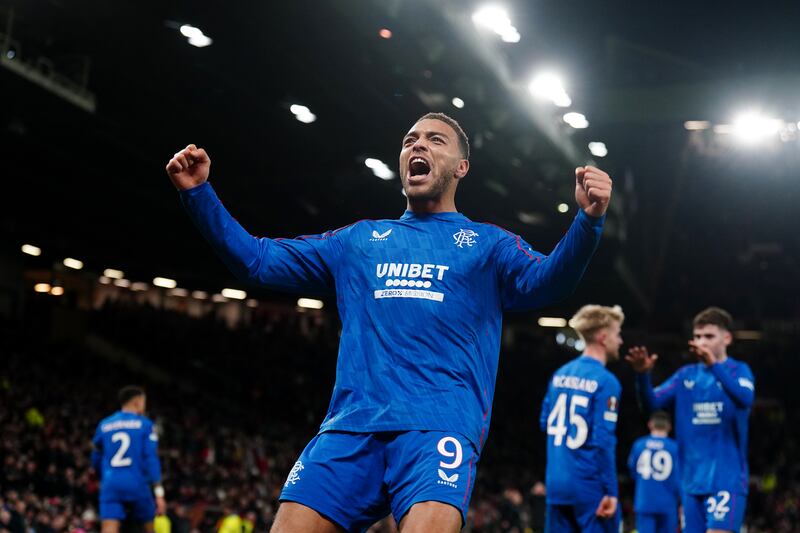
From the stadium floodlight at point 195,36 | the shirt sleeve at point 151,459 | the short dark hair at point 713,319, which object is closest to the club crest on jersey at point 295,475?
the short dark hair at point 713,319

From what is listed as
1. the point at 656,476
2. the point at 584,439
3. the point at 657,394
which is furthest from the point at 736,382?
the point at 656,476

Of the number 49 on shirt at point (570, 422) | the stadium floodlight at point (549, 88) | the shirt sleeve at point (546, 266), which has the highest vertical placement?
the stadium floodlight at point (549, 88)

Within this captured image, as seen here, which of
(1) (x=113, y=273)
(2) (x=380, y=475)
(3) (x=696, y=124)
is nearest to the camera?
(2) (x=380, y=475)

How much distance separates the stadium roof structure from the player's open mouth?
8.83 meters

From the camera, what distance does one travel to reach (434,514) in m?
3.14

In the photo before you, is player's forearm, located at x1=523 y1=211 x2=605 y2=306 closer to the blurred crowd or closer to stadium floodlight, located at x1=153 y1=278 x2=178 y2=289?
the blurred crowd

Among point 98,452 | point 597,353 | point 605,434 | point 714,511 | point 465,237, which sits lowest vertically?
point 714,511

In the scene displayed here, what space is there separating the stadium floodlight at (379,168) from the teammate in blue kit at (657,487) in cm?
1041

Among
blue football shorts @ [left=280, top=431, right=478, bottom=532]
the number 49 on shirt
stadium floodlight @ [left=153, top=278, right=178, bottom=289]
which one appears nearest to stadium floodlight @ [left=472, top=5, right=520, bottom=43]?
the number 49 on shirt

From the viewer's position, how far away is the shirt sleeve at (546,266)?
3357 millimetres

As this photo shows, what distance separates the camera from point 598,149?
1886cm

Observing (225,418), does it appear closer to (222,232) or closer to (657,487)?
(657,487)

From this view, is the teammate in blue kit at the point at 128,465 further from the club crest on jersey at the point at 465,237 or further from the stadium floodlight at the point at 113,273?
the stadium floodlight at the point at 113,273

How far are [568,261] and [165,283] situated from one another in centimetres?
3557
